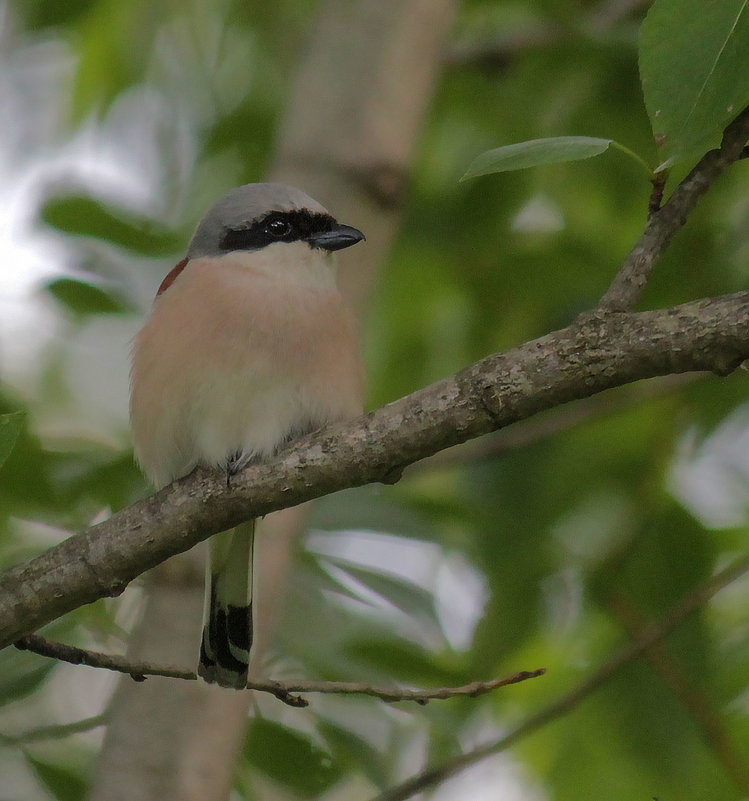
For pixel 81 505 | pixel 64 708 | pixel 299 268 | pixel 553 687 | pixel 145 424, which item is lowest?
pixel 64 708

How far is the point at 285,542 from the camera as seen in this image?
10.7ft

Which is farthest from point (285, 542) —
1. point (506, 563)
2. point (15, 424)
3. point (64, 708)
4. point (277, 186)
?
point (64, 708)

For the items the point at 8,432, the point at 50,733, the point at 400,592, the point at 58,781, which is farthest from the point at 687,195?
the point at 58,781

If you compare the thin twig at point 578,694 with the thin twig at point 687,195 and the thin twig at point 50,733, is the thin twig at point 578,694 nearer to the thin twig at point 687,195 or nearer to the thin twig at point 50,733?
the thin twig at point 50,733

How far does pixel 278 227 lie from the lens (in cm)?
360

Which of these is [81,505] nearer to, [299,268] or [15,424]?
[299,268]

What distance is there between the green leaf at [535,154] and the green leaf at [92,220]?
7.04 feet

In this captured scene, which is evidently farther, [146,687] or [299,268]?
[299,268]

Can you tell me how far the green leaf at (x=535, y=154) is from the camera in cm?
189

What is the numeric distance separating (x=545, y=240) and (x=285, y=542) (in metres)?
1.61

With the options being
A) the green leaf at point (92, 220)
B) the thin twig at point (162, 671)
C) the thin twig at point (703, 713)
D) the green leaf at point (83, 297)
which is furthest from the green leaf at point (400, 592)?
the green leaf at point (92, 220)

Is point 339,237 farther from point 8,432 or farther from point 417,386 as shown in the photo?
point 8,432

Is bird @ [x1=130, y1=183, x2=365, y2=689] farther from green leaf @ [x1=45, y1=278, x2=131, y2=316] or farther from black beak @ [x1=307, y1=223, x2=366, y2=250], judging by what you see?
green leaf @ [x1=45, y1=278, x2=131, y2=316]

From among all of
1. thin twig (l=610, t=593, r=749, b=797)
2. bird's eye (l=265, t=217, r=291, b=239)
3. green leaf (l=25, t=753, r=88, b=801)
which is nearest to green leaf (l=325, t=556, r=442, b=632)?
thin twig (l=610, t=593, r=749, b=797)
